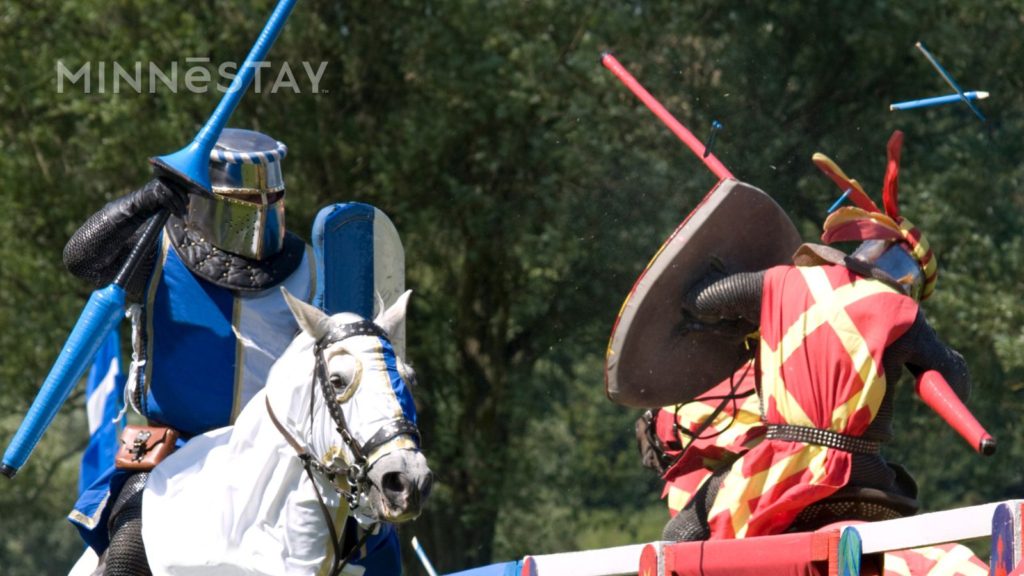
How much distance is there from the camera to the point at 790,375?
4723 mm

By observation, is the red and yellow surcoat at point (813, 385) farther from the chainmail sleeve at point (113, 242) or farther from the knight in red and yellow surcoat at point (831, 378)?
the chainmail sleeve at point (113, 242)

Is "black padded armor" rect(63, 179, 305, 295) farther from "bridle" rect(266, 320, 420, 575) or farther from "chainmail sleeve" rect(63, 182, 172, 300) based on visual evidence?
"bridle" rect(266, 320, 420, 575)

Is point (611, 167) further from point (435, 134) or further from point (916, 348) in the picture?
point (916, 348)

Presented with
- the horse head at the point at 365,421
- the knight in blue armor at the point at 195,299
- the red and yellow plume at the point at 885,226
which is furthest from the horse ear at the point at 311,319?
the red and yellow plume at the point at 885,226

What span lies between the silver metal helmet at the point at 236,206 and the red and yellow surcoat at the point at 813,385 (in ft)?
4.64

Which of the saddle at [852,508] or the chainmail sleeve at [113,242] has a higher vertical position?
the chainmail sleeve at [113,242]

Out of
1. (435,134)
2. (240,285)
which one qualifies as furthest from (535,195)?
(240,285)

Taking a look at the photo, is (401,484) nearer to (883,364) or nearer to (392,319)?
(392,319)

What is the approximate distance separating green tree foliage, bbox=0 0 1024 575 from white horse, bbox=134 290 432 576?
19.6 feet

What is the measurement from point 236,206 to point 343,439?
102 cm

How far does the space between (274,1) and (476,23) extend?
52.0 inches

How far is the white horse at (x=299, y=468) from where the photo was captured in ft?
13.3

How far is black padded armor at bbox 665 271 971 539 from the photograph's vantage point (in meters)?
4.70

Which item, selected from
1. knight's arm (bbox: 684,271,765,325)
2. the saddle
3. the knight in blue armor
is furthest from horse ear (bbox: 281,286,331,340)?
the saddle
